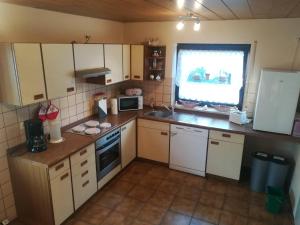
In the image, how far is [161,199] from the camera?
3.02 metres

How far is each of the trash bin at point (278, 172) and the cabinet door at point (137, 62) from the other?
2279mm

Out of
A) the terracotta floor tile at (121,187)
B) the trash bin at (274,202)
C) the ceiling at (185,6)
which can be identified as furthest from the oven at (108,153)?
the trash bin at (274,202)

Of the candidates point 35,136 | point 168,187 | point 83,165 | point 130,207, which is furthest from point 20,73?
point 168,187

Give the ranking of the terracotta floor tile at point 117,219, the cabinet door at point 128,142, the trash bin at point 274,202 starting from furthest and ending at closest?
the cabinet door at point 128,142
the trash bin at point 274,202
the terracotta floor tile at point 117,219

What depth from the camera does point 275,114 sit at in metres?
2.91

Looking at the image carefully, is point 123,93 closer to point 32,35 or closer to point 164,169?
point 164,169

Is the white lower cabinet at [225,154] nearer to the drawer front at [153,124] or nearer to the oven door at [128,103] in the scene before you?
the drawer front at [153,124]

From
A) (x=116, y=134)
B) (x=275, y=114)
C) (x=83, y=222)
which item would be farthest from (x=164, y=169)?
(x=275, y=114)

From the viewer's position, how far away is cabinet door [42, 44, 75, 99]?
2348 millimetres

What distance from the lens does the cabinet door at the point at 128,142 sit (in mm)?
3453

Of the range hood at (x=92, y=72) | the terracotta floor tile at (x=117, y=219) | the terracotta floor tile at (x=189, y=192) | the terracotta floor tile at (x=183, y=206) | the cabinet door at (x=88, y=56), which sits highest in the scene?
the cabinet door at (x=88, y=56)

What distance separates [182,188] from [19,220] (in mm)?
2012

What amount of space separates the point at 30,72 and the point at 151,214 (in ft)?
6.63

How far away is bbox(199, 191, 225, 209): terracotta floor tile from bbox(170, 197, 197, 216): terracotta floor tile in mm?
137
